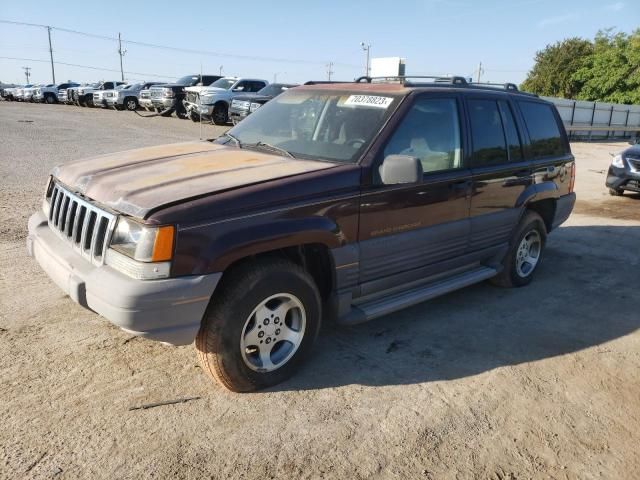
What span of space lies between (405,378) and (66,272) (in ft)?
7.31

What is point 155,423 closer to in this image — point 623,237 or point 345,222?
point 345,222

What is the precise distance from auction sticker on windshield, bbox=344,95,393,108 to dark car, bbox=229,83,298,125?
14.7m

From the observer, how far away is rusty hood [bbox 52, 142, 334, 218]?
2.90 m

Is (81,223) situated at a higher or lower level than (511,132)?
lower

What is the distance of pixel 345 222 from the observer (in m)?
3.41

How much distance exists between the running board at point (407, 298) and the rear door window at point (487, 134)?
0.98 m

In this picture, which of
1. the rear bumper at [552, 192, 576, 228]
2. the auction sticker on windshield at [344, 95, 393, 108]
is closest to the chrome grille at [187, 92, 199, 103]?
the rear bumper at [552, 192, 576, 228]

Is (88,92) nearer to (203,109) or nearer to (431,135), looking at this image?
(203,109)

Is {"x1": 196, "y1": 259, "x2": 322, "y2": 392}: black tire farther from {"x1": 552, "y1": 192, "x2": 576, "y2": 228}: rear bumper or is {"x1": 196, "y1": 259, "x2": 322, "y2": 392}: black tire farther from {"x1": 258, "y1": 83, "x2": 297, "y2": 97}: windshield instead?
{"x1": 258, "y1": 83, "x2": 297, "y2": 97}: windshield

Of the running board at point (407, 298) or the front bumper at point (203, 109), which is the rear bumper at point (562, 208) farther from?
the front bumper at point (203, 109)

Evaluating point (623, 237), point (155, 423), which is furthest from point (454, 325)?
point (623, 237)

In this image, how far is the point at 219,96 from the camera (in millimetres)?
19922

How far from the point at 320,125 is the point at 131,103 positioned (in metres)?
28.1

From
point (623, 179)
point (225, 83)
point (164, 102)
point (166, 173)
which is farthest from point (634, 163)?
point (164, 102)
